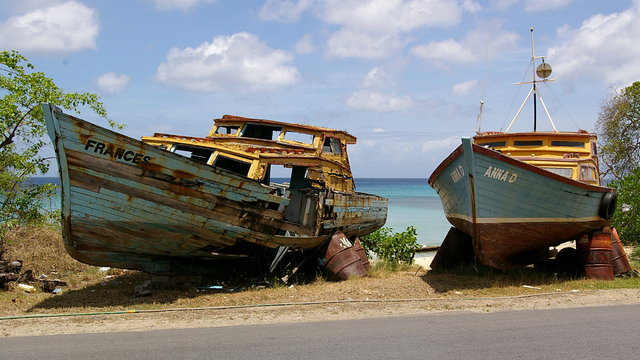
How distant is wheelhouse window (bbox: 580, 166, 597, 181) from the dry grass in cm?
221

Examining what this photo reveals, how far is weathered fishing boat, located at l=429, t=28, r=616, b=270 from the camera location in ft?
34.6

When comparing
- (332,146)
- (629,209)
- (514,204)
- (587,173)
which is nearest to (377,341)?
(514,204)

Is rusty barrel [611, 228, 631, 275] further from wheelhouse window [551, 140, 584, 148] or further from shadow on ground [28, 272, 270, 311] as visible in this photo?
shadow on ground [28, 272, 270, 311]

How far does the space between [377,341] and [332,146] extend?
823cm

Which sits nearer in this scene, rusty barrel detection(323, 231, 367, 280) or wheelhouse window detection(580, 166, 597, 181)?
rusty barrel detection(323, 231, 367, 280)

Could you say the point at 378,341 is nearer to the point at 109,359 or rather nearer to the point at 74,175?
the point at 109,359

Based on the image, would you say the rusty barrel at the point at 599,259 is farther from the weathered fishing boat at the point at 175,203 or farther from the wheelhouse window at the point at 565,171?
the weathered fishing boat at the point at 175,203

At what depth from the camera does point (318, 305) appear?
8602mm

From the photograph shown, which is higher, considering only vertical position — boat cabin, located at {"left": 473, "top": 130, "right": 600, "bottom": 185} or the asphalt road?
boat cabin, located at {"left": 473, "top": 130, "right": 600, "bottom": 185}

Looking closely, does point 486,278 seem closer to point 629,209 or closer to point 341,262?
point 341,262

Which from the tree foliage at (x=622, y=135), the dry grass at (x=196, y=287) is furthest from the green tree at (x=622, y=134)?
the dry grass at (x=196, y=287)

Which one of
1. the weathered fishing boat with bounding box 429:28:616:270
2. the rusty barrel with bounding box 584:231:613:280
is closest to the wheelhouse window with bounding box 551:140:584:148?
the weathered fishing boat with bounding box 429:28:616:270

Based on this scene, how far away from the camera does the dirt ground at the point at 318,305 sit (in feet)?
24.3

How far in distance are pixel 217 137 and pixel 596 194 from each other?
7.94 m
